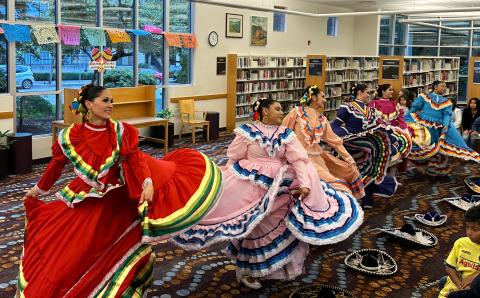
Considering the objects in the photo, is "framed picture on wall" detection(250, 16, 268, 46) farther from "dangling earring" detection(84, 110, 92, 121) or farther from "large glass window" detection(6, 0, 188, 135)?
"dangling earring" detection(84, 110, 92, 121)

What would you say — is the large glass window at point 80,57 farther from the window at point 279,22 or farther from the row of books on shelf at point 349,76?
the row of books on shelf at point 349,76

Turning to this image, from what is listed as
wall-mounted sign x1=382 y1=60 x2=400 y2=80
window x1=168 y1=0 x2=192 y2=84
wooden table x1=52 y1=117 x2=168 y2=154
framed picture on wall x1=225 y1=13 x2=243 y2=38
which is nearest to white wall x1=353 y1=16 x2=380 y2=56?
wall-mounted sign x1=382 y1=60 x2=400 y2=80

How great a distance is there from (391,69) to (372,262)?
9371mm

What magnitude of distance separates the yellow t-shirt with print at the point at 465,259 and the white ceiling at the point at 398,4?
12.8 meters

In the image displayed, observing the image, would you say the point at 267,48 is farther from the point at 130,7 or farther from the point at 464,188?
the point at 464,188

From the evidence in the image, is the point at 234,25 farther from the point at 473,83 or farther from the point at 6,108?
the point at 6,108

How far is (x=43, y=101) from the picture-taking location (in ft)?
31.4

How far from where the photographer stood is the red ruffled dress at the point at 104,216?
3.15m

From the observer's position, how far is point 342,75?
1584cm

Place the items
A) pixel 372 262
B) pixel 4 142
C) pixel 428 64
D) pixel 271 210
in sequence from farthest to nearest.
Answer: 1. pixel 428 64
2. pixel 4 142
3. pixel 372 262
4. pixel 271 210

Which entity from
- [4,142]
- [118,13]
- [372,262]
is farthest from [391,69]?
[372,262]

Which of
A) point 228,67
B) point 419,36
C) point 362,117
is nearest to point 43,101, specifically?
point 228,67

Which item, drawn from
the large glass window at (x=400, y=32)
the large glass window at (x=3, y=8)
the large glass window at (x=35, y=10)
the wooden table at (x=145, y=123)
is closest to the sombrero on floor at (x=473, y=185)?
the wooden table at (x=145, y=123)

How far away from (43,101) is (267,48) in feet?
20.0
